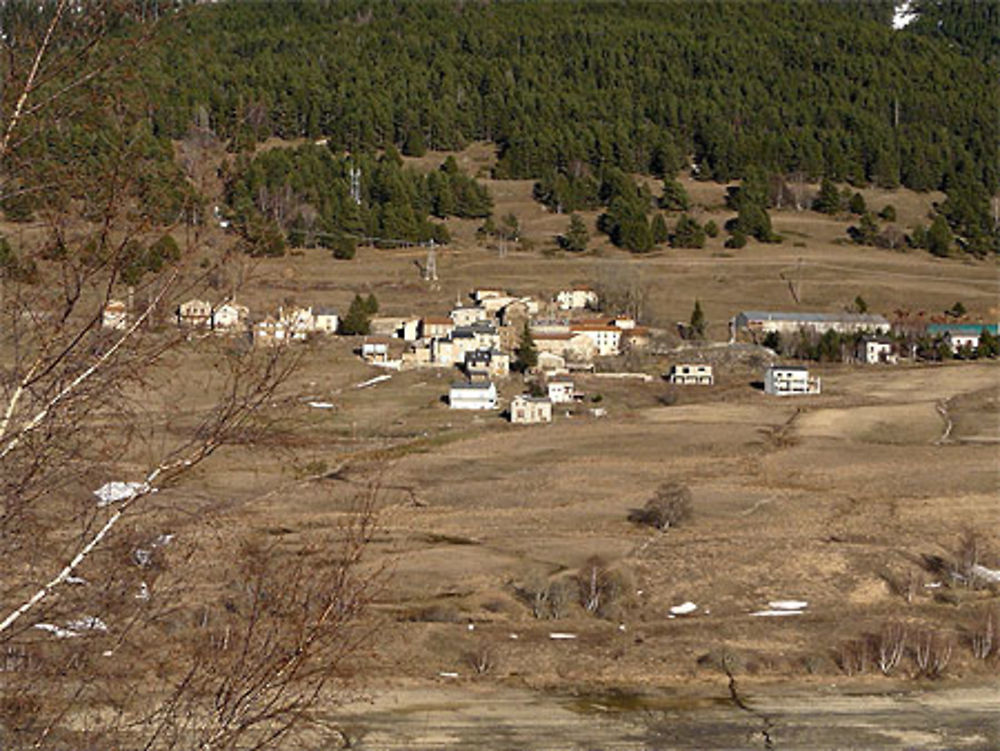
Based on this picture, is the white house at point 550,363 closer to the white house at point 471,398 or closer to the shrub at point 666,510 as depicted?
the white house at point 471,398

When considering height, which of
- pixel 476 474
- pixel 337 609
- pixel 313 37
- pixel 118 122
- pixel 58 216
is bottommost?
pixel 476 474

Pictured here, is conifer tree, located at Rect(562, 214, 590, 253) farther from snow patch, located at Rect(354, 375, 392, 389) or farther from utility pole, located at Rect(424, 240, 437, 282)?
snow patch, located at Rect(354, 375, 392, 389)

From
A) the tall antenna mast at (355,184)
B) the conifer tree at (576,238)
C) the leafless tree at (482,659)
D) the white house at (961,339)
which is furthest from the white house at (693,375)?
the tall antenna mast at (355,184)

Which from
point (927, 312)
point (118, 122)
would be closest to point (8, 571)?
point (118, 122)

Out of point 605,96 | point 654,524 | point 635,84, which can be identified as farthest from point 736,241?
point 654,524

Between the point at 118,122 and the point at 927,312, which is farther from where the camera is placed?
the point at 927,312

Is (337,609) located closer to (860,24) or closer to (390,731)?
(390,731)

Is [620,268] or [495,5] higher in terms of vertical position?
[495,5]
